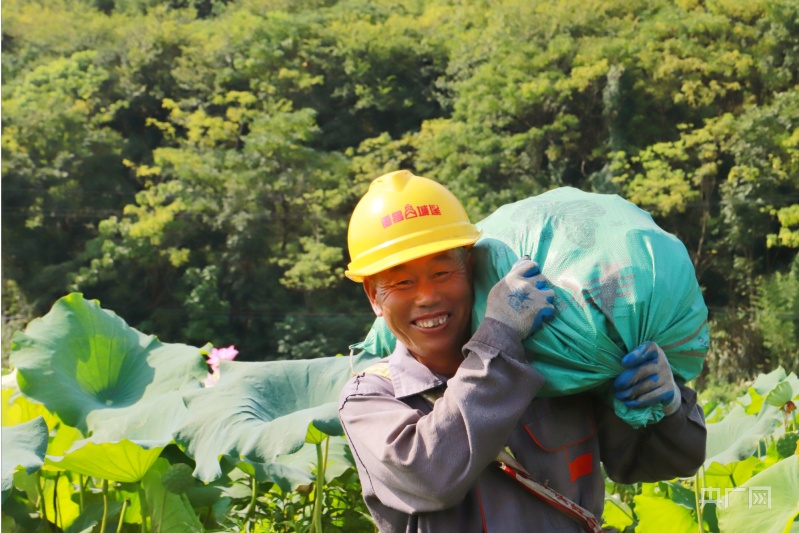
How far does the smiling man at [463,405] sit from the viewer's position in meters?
1.64

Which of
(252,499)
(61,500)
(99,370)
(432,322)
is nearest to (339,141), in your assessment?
(99,370)

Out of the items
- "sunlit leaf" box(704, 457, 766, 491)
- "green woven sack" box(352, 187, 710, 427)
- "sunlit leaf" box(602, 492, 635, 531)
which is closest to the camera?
"green woven sack" box(352, 187, 710, 427)

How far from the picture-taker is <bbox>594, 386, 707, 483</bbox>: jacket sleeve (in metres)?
1.83

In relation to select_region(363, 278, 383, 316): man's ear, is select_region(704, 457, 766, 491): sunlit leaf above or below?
below

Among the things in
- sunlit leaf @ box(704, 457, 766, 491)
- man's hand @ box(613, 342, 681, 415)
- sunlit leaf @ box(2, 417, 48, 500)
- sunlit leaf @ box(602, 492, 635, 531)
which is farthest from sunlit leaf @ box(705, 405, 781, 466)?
sunlit leaf @ box(2, 417, 48, 500)

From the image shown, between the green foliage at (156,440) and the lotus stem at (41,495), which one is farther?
the lotus stem at (41,495)

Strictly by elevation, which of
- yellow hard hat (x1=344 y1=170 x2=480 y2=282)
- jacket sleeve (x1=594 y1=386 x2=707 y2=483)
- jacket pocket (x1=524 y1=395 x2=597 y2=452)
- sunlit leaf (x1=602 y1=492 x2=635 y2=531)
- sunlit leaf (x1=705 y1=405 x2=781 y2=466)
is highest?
yellow hard hat (x1=344 y1=170 x2=480 y2=282)

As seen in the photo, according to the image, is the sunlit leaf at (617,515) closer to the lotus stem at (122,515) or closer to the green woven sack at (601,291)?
the lotus stem at (122,515)

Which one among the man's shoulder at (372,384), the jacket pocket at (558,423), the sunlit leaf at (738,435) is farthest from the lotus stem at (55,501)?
the jacket pocket at (558,423)

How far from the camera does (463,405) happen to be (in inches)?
63.9

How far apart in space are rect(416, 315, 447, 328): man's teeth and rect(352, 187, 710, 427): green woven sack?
0.06 metres

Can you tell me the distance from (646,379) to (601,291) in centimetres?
16

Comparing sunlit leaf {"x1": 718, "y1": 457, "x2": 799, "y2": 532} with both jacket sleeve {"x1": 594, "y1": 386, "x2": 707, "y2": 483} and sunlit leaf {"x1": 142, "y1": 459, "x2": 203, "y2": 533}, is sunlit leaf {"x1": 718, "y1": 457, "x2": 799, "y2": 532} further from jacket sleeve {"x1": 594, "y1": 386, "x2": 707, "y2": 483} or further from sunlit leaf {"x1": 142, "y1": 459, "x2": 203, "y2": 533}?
sunlit leaf {"x1": 142, "y1": 459, "x2": 203, "y2": 533}

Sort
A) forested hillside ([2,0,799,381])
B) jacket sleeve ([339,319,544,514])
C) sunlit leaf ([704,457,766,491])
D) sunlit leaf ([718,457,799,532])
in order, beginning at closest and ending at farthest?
1. jacket sleeve ([339,319,544,514])
2. sunlit leaf ([718,457,799,532])
3. sunlit leaf ([704,457,766,491])
4. forested hillside ([2,0,799,381])
